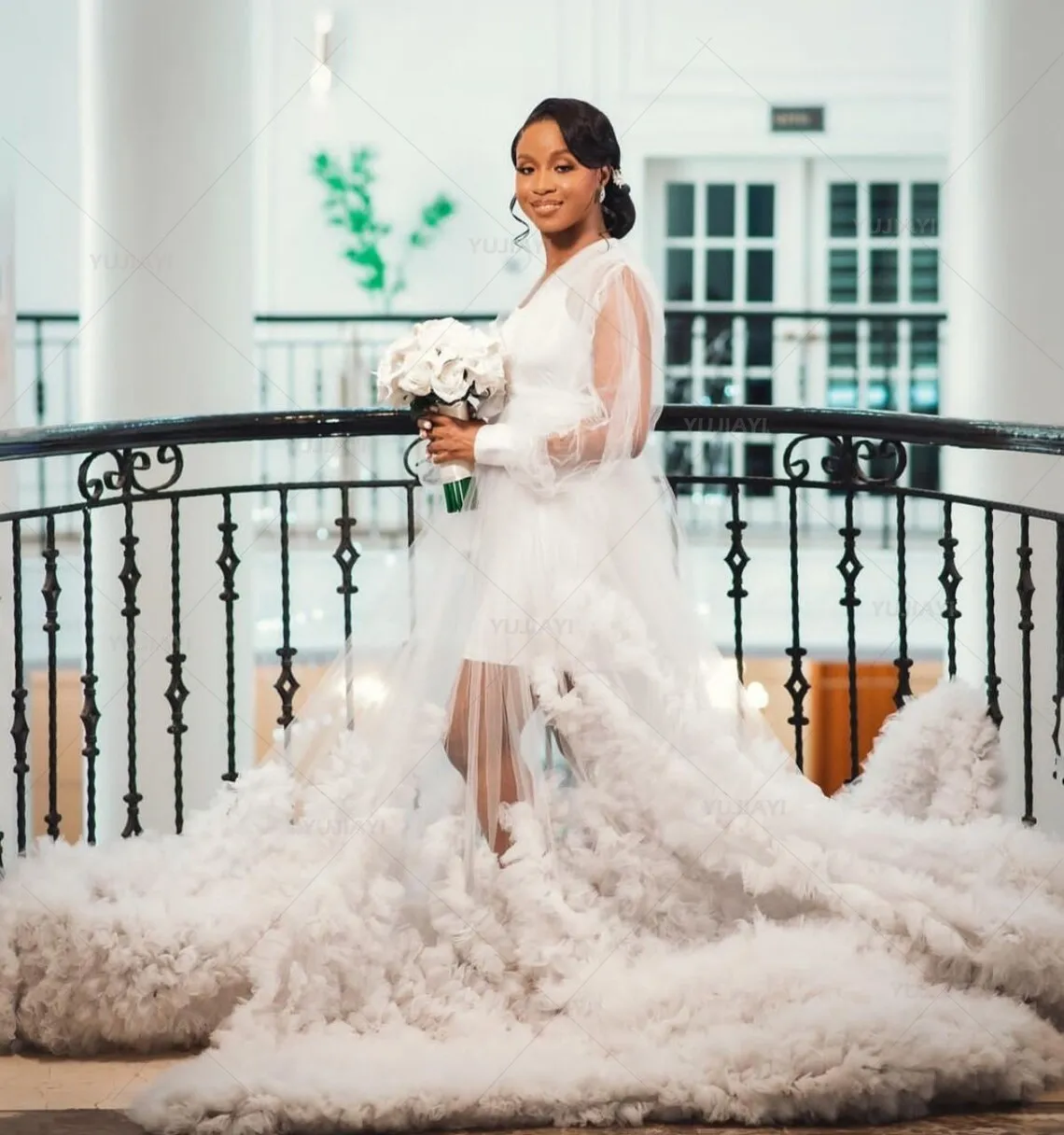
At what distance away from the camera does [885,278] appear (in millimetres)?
9859

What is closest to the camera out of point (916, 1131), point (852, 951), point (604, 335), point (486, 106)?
point (916, 1131)

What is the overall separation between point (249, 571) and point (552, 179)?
8.63 ft

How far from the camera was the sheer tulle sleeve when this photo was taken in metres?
2.69

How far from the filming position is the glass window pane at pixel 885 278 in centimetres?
984

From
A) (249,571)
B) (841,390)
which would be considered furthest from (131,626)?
(841,390)

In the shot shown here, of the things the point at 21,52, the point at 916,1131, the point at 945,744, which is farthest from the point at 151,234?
the point at 21,52

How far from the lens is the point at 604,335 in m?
2.70

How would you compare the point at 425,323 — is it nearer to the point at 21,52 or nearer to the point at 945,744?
the point at 945,744

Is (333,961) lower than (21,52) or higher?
lower

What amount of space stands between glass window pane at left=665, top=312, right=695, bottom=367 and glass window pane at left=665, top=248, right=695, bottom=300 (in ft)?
2.17

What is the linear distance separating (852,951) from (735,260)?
7.77m

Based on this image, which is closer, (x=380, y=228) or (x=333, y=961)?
(x=333, y=961)

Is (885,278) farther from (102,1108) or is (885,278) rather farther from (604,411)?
(102,1108)

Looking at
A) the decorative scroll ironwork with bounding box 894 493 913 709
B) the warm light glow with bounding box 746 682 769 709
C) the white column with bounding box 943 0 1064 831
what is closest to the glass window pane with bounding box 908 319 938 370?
the warm light glow with bounding box 746 682 769 709
